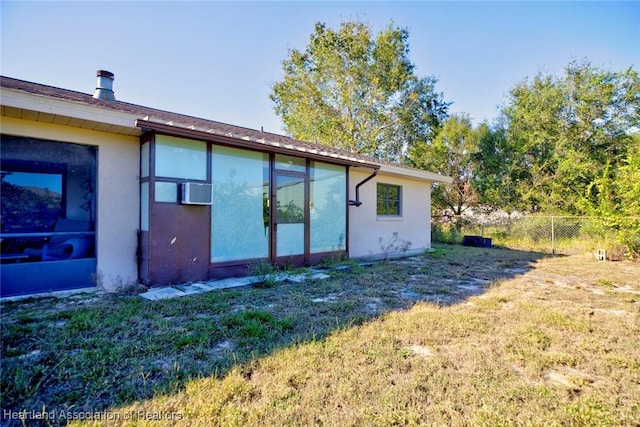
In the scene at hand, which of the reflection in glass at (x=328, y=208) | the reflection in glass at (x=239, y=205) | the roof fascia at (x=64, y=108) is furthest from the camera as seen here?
the reflection in glass at (x=328, y=208)

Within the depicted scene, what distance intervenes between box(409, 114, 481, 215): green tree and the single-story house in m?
12.5

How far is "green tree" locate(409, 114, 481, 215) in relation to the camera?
658 inches

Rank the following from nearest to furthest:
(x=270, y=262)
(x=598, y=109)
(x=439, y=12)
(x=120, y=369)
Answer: (x=120, y=369) < (x=270, y=262) < (x=439, y=12) < (x=598, y=109)

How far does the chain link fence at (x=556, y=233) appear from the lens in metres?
8.46

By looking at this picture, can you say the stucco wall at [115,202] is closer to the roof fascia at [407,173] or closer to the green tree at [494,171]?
the roof fascia at [407,173]

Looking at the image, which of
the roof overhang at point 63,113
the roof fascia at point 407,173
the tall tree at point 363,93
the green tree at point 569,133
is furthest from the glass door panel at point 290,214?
the green tree at point 569,133

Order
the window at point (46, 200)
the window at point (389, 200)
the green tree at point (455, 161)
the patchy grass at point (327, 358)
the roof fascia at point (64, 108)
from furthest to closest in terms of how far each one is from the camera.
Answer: the green tree at point (455, 161), the window at point (389, 200), the window at point (46, 200), the roof fascia at point (64, 108), the patchy grass at point (327, 358)

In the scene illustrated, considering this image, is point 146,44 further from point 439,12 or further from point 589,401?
point 589,401

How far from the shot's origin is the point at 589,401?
2021mm

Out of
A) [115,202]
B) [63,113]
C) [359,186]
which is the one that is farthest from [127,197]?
[359,186]

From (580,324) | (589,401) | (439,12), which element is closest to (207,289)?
(589,401)

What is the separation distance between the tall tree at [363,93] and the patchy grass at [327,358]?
1504cm

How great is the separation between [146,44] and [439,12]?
27.6ft

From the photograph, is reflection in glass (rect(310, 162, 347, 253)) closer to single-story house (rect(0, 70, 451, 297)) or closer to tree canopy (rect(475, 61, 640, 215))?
single-story house (rect(0, 70, 451, 297))
